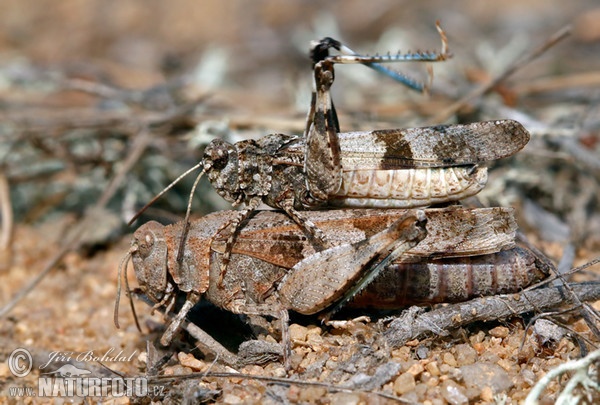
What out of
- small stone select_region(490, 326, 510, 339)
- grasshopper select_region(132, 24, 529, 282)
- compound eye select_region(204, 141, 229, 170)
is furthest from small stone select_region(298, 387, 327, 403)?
compound eye select_region(204, 141, 229, 170)

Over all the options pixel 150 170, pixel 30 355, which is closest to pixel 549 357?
pixel 30 355

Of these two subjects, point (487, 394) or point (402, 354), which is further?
point (402, 354)

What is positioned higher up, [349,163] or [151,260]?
[349,163]

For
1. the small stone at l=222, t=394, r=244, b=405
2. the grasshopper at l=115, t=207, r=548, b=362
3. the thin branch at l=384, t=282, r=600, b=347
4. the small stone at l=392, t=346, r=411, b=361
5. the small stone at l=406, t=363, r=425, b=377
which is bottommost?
the small stone at l=222, t=394, r=244, b=405

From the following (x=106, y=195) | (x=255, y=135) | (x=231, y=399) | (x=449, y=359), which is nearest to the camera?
(x=231, y=399)

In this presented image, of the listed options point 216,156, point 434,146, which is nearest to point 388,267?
point 434,146

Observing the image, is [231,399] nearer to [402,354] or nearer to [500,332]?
[402,354]

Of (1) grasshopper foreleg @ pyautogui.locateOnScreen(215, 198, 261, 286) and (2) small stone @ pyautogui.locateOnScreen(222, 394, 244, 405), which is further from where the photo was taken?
(1) grasshopper foreleg @ pyautogui.locateOnScreen(215, 198, 261, 286)

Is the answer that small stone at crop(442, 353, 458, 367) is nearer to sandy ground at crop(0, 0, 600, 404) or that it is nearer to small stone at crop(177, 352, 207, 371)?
sandy ground at crop(0, 0, 600, 404)
